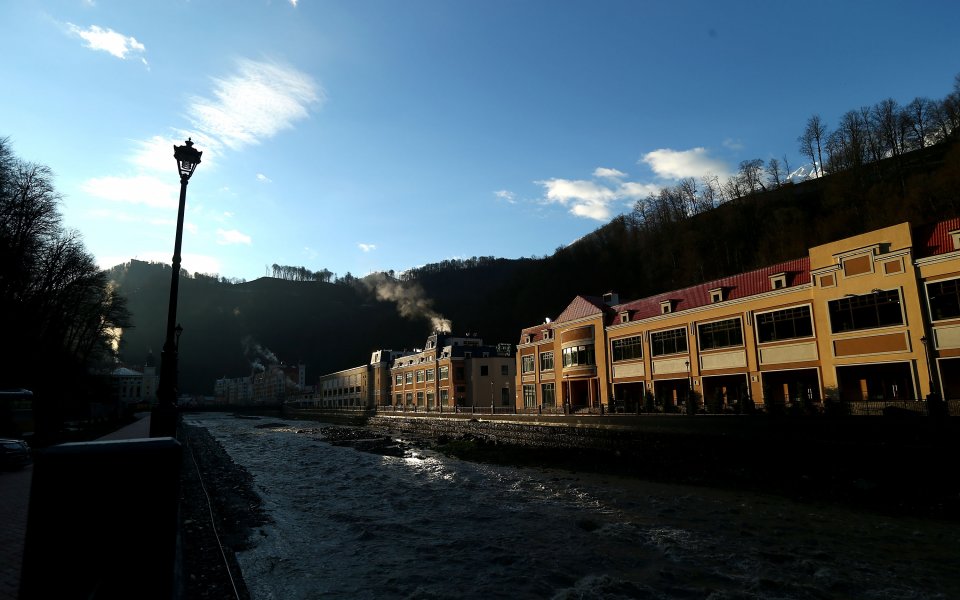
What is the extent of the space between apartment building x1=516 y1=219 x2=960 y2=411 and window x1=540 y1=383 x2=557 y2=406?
3510 mm

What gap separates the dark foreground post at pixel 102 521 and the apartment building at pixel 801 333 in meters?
30.0

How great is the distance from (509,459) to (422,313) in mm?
106371

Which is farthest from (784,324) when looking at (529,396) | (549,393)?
(529,396)

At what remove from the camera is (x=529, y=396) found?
55312 mm

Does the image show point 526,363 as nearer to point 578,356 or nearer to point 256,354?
point 578,356

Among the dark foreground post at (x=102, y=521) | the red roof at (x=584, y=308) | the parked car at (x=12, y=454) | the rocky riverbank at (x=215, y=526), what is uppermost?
the red roof at (x=584, y=308)

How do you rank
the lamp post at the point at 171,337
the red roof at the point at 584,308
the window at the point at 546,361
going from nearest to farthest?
the lamp post at the point at 171,337 < the red roof at the point at 584,308 < the window at the point at 546,361

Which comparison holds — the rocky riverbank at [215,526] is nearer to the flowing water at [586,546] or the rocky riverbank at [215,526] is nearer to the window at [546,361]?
the flowing water at [586,546]

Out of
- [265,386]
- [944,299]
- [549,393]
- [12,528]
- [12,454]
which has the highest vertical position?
[944,299]

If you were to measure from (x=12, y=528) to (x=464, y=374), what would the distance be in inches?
2422

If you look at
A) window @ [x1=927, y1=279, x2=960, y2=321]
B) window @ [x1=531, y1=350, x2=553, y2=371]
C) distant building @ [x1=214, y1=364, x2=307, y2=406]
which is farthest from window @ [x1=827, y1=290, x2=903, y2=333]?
distant building @ [x1=214, y1=364, x2=307, y2=406]

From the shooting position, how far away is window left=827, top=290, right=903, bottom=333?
26.4 metres

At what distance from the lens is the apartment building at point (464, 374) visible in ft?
→ 227

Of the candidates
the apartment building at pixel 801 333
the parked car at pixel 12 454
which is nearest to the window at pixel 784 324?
the apartment building at pixel 801 333
